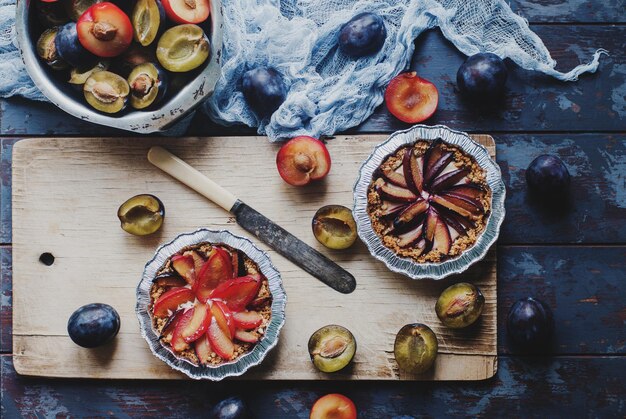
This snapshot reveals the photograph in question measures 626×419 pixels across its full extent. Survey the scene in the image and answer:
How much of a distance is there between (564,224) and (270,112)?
36.9 inches

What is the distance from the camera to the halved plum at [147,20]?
1.77 metres

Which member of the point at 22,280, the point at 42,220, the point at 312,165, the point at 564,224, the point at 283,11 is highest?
the point at 283,11

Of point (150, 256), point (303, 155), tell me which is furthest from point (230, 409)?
point (303, 155)

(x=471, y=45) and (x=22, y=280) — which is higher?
(x=471, y=45)

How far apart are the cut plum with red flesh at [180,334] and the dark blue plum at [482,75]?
1020 millimetres

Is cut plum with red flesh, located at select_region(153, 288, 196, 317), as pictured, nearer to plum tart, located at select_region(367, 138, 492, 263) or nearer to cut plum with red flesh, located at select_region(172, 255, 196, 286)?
cut plum with red flesh, located at select_region(172, 255, 196, 286)

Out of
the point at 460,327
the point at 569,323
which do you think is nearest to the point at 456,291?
the point at 460,327

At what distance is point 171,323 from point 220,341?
0.48 ft

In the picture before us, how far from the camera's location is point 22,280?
2018 millimetres

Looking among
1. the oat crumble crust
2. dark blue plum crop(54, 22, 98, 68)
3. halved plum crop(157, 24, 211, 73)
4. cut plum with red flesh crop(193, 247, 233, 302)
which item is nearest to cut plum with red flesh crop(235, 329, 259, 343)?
the oat crumble crust

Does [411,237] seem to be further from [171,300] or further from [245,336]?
[171,300]

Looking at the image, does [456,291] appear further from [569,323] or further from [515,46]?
[515,46]

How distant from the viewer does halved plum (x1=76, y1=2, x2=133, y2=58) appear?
1723 millimetres

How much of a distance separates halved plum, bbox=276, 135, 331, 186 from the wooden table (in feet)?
0.66
